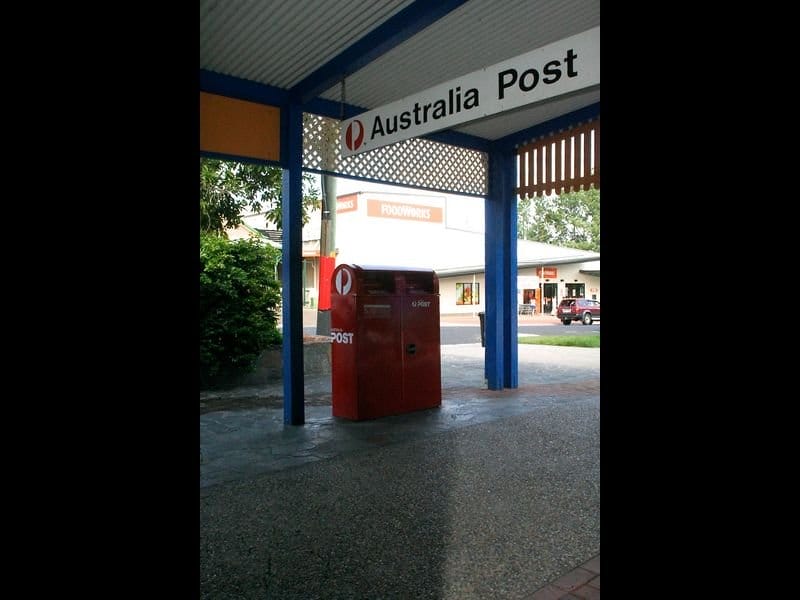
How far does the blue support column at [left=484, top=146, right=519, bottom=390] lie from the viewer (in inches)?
304

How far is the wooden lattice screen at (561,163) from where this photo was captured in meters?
6.78

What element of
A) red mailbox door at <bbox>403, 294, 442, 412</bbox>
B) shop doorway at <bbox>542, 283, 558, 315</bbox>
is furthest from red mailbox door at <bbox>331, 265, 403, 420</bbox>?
shop doorway at <bbox>542, 283, 558, 315</bbox>

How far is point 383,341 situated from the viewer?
627 centimetres

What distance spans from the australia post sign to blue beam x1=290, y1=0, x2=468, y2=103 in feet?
1.55

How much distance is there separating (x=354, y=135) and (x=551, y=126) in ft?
9.86

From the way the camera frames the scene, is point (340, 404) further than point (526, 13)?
Yes

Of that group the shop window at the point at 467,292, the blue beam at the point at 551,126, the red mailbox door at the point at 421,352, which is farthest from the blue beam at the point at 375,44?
the shop window at the point at 467,292

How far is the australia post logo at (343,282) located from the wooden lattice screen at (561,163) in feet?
9.30
